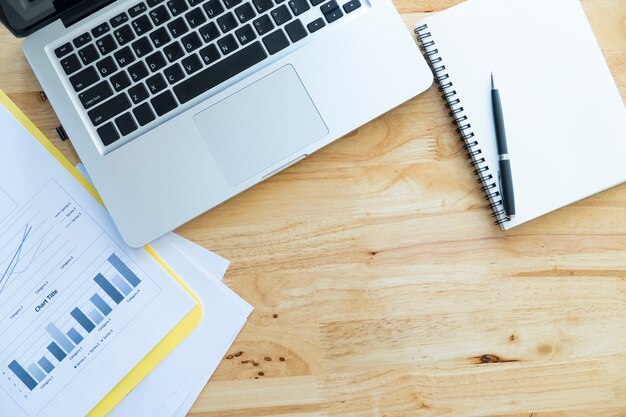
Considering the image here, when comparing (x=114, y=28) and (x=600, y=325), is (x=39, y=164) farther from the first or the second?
(x=600, y=325)

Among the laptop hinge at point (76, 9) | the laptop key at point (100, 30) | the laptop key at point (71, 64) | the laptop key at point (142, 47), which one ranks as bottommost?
the laptop key at point (142, 47)

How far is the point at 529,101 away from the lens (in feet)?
2.29

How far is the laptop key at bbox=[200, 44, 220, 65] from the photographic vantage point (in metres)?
0.65

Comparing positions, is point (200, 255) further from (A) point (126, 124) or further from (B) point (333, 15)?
(B) point (333, 15)

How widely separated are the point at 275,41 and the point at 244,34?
0.03m

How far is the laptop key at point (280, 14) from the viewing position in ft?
2.16

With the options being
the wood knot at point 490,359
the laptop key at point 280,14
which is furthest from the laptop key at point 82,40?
the wood knot at point 490,359

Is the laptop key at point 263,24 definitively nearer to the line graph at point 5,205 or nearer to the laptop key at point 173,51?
the laptop key at point 173,51

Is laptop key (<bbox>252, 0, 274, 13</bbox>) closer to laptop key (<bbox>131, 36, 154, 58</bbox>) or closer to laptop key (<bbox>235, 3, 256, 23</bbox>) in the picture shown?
laptop key (<bbox>235, 3, 256, 23</bbox>)

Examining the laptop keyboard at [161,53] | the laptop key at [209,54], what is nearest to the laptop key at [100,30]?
the laptop keyboard at [161,53]

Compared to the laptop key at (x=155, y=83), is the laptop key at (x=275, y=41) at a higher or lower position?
lower

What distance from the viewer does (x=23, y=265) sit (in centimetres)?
67

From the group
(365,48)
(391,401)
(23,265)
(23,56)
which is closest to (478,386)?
(391,401)

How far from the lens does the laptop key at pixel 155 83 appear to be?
2.12 ft
